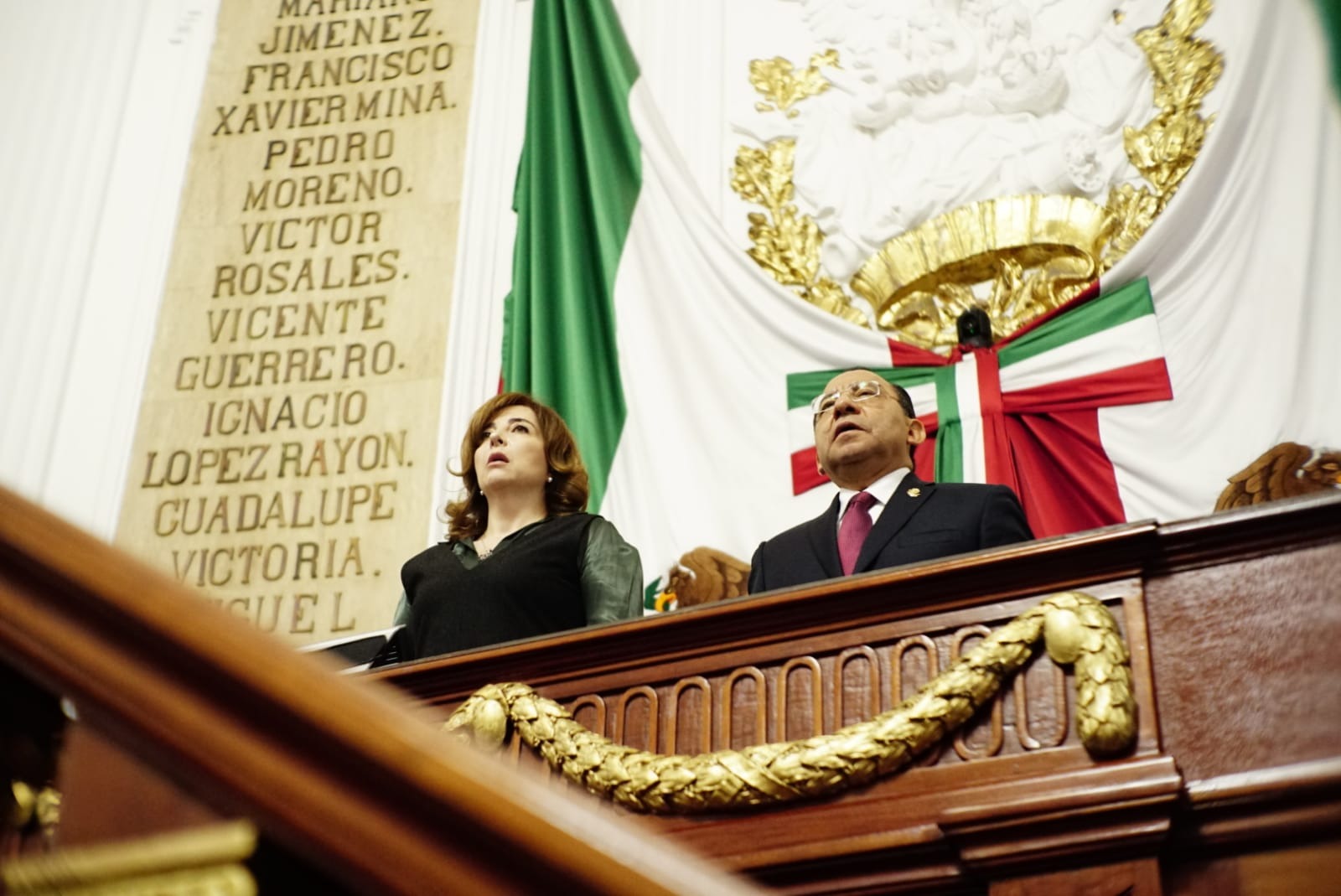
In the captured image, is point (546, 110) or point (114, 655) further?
point (546, 110)

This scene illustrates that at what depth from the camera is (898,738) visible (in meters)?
2.15

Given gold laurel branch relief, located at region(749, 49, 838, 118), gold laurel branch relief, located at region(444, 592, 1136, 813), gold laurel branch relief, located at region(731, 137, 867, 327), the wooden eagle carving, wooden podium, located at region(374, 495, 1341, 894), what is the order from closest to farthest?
wooden podium, located at region(374, 495, 1341, 894)
gold laurel branch relief, located at region(444, 592, 1136, 813)
the wooden eagle carving
gold laurel branch relief, located at region(731, 137, 867, 327)
gold laurel branch relief, located at region(749, 49, 838, 118)

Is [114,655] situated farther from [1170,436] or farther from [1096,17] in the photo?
[1096,17]

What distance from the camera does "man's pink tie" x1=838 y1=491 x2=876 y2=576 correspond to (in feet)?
9.76

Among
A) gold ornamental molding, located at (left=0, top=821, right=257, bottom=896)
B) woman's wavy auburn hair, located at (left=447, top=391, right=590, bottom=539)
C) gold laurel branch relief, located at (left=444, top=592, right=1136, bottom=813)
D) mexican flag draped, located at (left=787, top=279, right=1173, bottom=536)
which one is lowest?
gold ornamental molding, located at (left=0, top=821, right=257, bottom=896)

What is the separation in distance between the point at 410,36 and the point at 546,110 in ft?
2.76

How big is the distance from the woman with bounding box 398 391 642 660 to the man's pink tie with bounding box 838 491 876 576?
1.25 ft

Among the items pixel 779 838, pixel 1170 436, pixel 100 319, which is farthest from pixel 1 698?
pixel 100 319

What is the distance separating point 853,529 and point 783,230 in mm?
2400

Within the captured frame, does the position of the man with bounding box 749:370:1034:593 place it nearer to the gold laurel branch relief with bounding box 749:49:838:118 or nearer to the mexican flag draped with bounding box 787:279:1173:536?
the mexican flag draped with bounding box 787:279:1173:536

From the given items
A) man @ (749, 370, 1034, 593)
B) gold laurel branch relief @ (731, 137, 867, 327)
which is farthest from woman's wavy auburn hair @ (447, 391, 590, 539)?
gold laurel branch relief @ (731, 137, 867, 327)

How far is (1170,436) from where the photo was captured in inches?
177

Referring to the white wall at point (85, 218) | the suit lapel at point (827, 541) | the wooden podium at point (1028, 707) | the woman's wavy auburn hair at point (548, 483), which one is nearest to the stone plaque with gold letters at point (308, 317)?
the white wall at point (85, 218)

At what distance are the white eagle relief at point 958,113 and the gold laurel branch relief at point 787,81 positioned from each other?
0.10 feet
